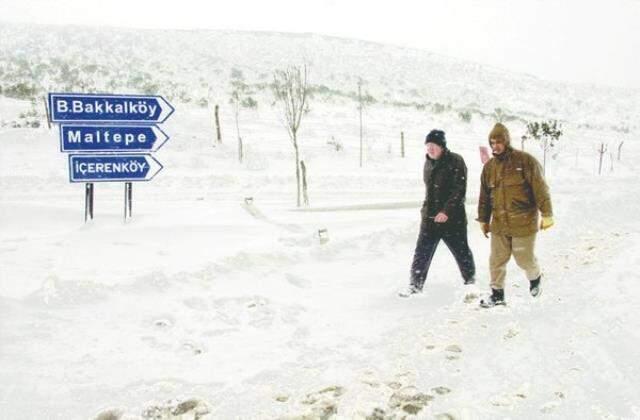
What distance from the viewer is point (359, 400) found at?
3.28 metres

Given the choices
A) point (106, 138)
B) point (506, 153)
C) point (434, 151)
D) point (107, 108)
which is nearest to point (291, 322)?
point (434, 151)

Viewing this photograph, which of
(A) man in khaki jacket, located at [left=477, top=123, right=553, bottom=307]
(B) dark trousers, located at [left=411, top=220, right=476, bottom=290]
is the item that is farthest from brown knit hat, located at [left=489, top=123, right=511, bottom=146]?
(B) dark trousers, located at [left=411, top=220, right=476, bottom=290]

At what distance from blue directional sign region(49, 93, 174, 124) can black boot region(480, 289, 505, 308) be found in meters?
5.01

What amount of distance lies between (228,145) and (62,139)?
13389 millimetres

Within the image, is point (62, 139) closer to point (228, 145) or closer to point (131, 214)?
point (131, 214)

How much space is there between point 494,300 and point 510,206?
0.91 m

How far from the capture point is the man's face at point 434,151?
17.6 ft

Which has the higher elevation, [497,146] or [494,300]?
[497,146]

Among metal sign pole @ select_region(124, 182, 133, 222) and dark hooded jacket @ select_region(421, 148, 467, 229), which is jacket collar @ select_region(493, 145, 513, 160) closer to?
dark hooded jacket @ select_region(421, 148, 467, 229)

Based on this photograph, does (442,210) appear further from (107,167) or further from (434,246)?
(107,167)

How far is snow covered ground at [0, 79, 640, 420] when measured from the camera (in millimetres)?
3291

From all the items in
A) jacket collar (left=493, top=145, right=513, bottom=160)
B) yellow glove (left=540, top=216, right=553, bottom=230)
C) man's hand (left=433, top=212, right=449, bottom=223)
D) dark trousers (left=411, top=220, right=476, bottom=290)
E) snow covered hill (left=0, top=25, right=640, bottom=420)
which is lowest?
snow covered hill (left=0, top=25, right=640, bottom=420)

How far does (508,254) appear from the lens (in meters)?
5.05

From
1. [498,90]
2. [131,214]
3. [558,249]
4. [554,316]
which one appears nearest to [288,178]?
[131,214]
